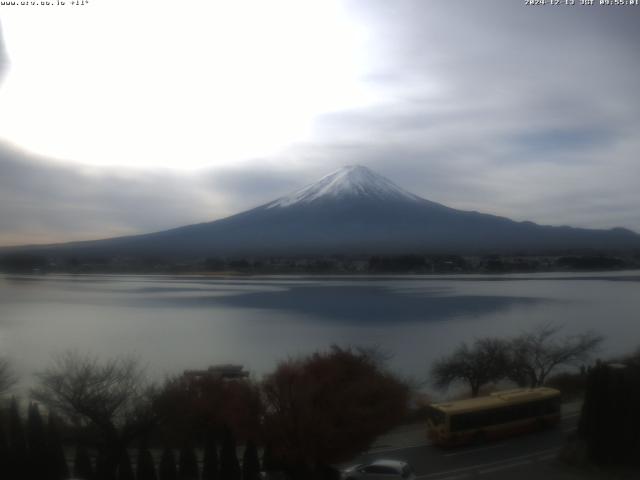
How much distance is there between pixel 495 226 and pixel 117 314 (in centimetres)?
1948

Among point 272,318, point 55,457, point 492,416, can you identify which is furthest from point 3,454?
point 272,318

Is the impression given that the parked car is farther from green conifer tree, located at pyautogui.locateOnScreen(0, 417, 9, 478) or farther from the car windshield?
green conifer tree, located at pyautogui.locateOnScreen(0, 417, 9, 478)

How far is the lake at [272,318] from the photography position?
557 cm

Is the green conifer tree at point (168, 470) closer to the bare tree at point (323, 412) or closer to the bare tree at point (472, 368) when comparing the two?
the bare tree at point (323, 412)

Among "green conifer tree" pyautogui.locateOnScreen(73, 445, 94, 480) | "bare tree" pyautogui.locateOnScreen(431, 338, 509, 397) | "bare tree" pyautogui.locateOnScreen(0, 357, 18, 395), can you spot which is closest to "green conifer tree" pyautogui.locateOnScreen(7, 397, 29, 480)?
"green conifer tree" pyautogui.locateOnScreen(73, 445, 94, 480)

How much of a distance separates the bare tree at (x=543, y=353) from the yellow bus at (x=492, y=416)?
1.16 meters

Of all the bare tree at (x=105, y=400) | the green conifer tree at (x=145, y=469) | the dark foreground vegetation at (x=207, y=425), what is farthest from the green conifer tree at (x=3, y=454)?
the green conifer tree at (x=145, y=469)

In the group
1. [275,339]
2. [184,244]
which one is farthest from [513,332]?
[184,244]

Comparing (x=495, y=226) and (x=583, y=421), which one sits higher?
(x=495, y=226)

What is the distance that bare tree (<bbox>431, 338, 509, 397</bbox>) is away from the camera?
15.9 feet

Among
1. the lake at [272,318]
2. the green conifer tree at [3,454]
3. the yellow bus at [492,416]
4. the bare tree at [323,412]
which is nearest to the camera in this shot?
the green conifer tree at [3,454]

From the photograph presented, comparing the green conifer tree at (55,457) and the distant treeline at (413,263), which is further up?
the distant treeline at (413,263)

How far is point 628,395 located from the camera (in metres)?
2.92

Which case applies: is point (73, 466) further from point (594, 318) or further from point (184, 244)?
point (184, 244)
